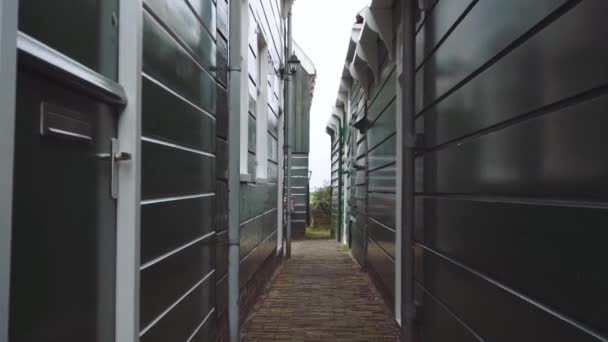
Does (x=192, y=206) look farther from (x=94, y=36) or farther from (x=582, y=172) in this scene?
(x=582, y=172)

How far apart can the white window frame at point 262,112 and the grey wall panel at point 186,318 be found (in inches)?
109

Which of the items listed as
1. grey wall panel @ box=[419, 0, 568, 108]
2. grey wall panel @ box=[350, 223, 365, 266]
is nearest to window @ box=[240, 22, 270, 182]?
grey wall panel @ box=[419, 0, 568, 108]

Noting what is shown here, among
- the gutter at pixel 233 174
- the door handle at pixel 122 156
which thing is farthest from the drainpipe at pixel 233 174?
the door handle at pixel 122 156

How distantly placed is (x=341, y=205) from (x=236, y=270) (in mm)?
9244

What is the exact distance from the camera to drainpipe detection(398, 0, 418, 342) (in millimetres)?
2959

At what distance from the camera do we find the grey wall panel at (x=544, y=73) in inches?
43.5

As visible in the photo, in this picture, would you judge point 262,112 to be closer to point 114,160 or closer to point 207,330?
point 207,330

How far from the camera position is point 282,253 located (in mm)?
8438

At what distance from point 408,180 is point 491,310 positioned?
1.30 meters

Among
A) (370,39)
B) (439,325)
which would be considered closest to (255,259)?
(370,39)

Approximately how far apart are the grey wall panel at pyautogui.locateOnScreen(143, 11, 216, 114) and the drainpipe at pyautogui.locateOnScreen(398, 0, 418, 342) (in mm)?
1186

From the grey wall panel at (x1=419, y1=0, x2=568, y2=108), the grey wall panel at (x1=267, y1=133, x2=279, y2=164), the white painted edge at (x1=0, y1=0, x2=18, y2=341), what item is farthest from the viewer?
the grey wall panel at (x1=267, y1=133, x2=279, y2=164)

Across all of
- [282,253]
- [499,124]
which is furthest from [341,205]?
[499,124]

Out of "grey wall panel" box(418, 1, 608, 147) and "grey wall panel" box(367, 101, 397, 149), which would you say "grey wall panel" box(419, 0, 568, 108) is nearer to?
"grey wall panel" box(418, 1, 608, 147)
